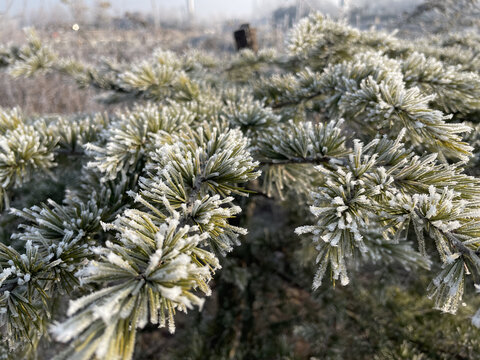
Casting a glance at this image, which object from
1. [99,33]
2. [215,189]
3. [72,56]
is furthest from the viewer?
[99,33]

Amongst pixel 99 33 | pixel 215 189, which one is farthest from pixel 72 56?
pixel 99 33

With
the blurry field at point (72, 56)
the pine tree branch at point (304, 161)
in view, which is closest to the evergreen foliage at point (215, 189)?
the pine tree branch at point (304, 161)

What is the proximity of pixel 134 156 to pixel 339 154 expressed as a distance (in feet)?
1.26

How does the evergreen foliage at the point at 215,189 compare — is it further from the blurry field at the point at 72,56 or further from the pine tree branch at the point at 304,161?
the blurry field at the point at 72,56

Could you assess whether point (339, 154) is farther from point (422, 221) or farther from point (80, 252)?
point (80, 252)

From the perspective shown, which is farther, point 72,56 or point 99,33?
point 99,33

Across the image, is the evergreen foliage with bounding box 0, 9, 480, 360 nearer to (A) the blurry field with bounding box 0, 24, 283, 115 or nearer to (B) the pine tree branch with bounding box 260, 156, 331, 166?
(B) the pine tree branch with bounding box 260, 156, 331, 166

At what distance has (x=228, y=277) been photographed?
1.22 m

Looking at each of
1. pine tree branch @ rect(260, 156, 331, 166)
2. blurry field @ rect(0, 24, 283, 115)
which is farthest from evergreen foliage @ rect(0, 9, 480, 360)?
blurry field @ rect(0, 24, 283, 115)

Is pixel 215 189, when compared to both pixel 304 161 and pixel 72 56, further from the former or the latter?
pixel 72 56

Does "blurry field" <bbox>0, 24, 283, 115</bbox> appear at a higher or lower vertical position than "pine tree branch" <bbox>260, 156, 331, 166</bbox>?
lower

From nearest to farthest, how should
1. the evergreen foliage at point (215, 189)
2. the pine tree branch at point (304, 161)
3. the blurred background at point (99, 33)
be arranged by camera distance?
A: the evergreen foliage at point (215, 189)
the pine tree branch at point (304, 161)
the blurred background at point (99, 33)

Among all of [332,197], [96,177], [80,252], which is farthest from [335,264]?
[96,177]

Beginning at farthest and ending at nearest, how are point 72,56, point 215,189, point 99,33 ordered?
point 99,33 < point 72,56 < point 215,189
